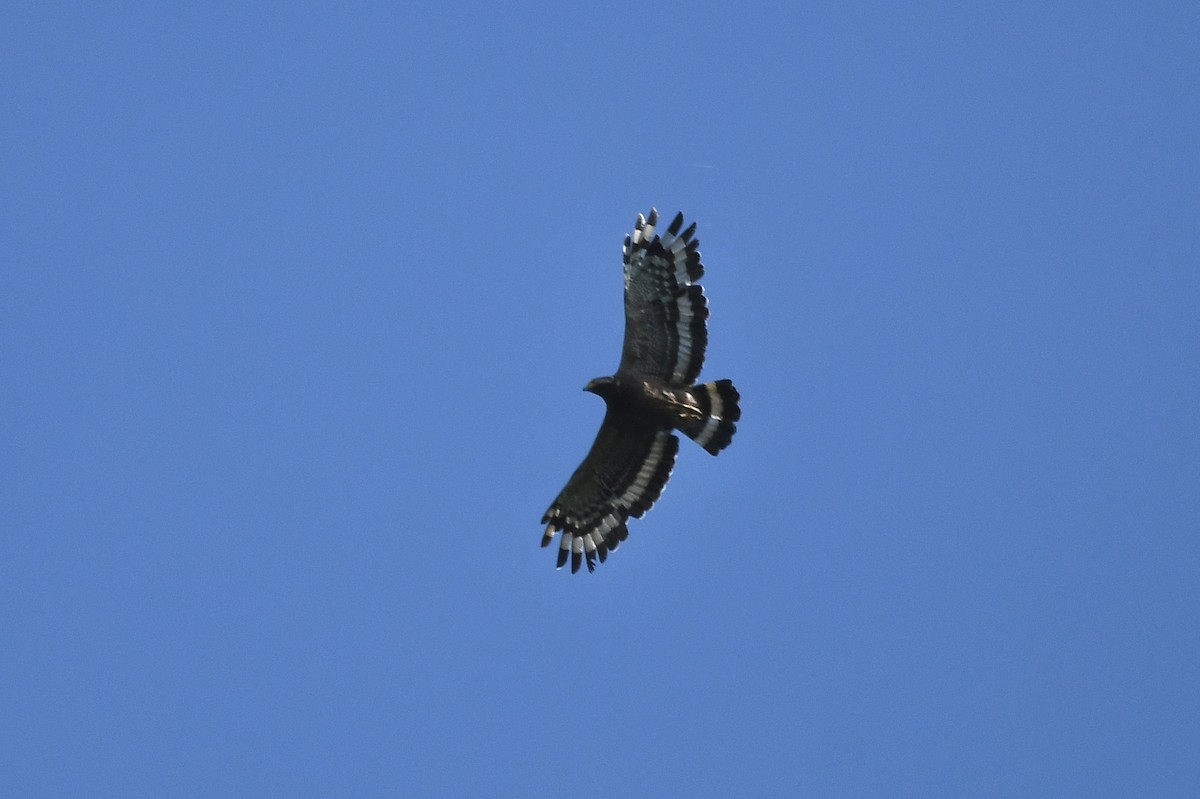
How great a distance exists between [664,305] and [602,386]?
1102 mm

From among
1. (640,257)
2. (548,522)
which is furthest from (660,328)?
(548,522)

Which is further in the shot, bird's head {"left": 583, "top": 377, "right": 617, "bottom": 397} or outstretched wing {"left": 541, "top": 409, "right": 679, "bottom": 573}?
outstretched wing {"left": 541, "top": 409, "right": 679, "bottom": 573}

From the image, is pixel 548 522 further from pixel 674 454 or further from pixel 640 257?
pixel 640 257

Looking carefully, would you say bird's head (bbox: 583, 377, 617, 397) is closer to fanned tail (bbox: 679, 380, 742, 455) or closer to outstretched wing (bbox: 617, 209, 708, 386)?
outstretched wing (bbox: 617, 209, 708, 386)

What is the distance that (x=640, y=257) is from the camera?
22.2 meters

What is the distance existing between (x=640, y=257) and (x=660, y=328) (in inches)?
31.3

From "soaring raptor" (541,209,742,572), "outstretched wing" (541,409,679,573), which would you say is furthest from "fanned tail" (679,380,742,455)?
"outstretched wing" (541,409,679,573)

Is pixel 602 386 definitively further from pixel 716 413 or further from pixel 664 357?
pixel 716 413

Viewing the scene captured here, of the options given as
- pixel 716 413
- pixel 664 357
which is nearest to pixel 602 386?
pixel 664 357

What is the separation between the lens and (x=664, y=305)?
22156 mm

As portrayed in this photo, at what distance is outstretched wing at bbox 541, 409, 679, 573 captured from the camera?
22.6 meters

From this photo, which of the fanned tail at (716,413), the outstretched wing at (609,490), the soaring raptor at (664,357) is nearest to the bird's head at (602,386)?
the soaring raptor at (664,357)

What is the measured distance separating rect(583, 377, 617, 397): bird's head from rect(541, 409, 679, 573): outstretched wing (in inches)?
21.6

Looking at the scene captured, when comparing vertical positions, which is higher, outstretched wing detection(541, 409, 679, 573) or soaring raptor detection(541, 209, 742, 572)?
soaring raptor detection(541, 209, 742, 572)
